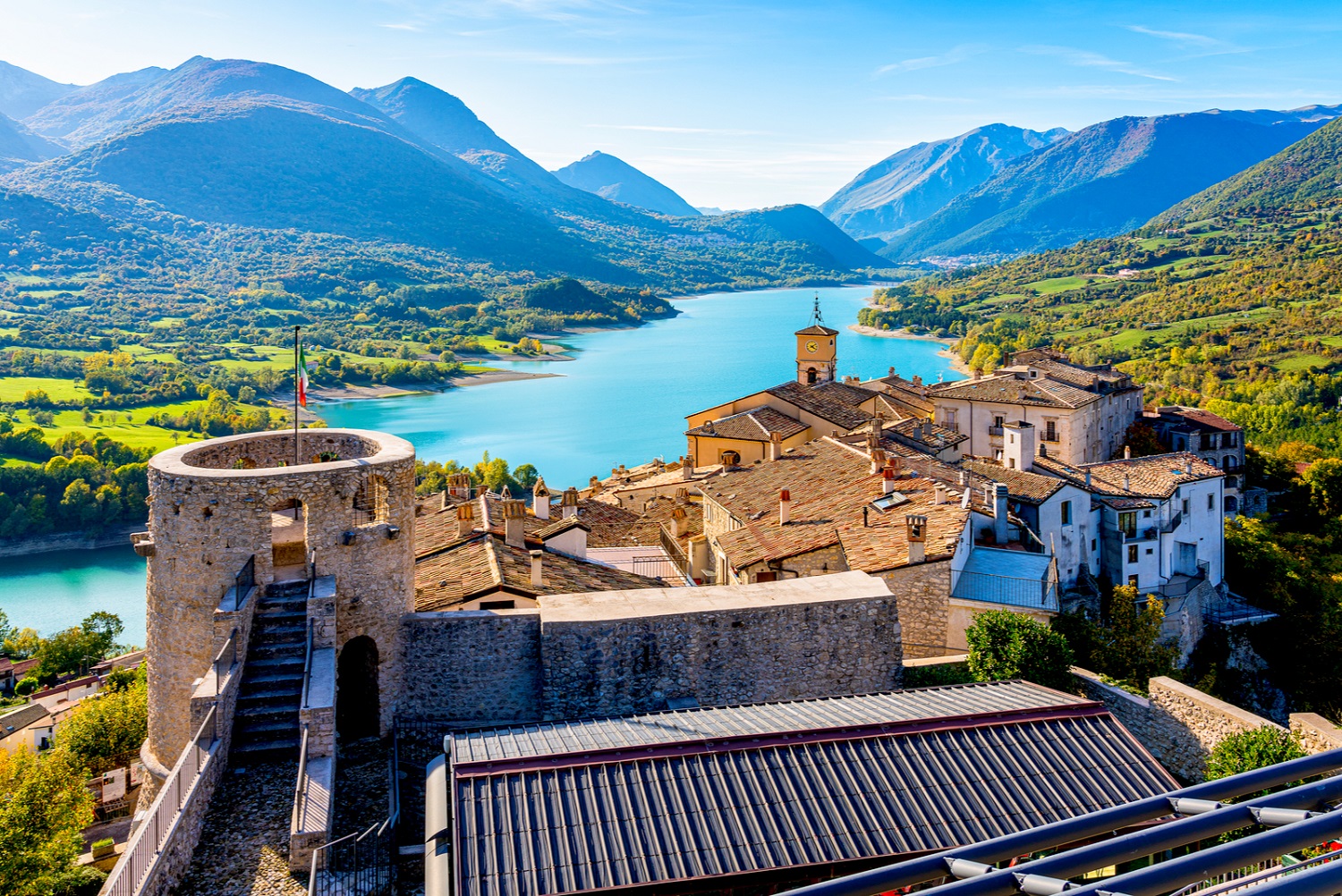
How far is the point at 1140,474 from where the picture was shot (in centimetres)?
3400

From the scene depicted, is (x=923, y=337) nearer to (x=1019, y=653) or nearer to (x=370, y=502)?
(x=1019, y=653)

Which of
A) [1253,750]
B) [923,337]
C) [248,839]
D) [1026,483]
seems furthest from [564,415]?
[1253,750]

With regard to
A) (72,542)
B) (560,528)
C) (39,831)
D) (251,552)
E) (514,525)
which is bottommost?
(72,542)

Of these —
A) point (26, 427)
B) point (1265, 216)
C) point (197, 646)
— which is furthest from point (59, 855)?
point (1265, 216)

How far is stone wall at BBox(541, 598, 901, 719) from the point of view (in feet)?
46.1

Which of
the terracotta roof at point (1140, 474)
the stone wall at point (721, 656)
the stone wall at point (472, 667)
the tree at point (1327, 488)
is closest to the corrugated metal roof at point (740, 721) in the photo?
the stone wall at point (721, 656)

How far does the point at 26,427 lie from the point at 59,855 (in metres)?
89.8

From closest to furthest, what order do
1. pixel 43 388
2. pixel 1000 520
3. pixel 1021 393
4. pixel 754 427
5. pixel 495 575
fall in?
1. pixel 495 575
2. pixel 1000 520
3. pixel 754 427
4. pixel 1021 393
5. pixel 43 388

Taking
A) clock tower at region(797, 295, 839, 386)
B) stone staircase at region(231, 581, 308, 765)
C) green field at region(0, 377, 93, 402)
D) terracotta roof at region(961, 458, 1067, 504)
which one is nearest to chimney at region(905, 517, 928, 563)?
terracotta roof at region(961, 458, 1067, 504)

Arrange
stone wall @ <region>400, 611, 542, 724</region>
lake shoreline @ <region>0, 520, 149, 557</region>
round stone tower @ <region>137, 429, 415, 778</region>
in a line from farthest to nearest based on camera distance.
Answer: lake shoreline @ <region>0, 520, 149, 557</region>
stone wall @ <region>400, 611, 542, 724</region>
round stone tower @ <region>137, 429, 415, 778</region>

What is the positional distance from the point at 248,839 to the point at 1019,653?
1057 cm

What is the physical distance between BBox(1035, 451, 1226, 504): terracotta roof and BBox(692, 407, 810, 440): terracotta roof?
34.7 feet

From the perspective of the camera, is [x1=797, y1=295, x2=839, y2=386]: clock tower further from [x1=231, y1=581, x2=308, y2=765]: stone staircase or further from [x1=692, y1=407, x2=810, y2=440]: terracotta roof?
[x1=231, y1=581, x2=308, y2=765]: stone staircase

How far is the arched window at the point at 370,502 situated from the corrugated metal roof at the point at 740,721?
148 inches
